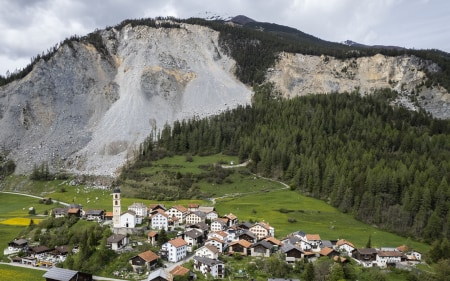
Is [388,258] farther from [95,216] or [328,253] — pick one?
[95,216]

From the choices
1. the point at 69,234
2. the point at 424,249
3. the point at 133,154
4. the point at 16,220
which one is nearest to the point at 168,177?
the point at 133,154

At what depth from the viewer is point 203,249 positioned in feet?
258

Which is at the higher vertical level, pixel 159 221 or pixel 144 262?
pixel 159 221

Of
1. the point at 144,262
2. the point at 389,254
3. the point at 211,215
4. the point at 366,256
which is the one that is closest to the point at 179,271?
the point at 144,262

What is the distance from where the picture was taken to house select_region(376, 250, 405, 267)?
79.1 m

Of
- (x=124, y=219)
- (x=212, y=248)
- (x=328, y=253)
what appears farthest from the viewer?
(x=124, y=219)

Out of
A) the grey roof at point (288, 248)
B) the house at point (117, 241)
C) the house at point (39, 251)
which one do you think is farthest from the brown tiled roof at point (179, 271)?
the house at point (39, 251)

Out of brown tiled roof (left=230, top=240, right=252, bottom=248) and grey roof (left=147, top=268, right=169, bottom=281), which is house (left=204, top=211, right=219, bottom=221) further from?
grey roof (left=147, top=268, right=169, bottom=281)

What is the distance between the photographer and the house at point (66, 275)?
2692 inches

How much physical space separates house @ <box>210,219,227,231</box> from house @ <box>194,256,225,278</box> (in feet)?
72.0

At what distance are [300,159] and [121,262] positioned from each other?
95.1 m

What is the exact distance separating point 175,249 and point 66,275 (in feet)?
61.0

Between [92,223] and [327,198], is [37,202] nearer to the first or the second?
[92,223]

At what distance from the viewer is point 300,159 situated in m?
160
